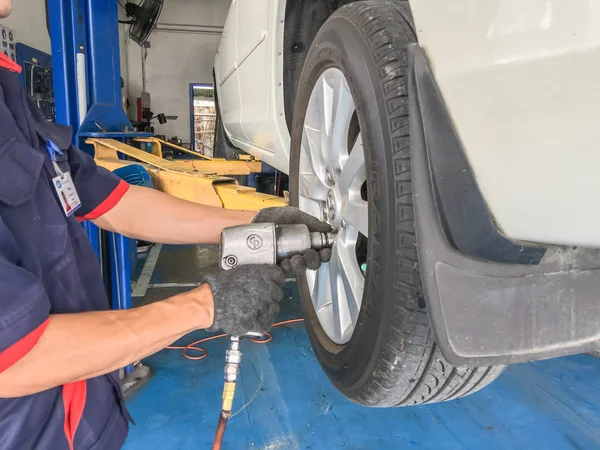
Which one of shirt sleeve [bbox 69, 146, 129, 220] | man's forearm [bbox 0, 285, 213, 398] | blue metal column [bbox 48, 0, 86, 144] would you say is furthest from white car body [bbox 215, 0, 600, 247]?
blue metal column [bbox 48, 0, 86, 144]

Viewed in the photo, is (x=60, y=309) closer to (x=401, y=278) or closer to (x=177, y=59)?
(x=401, y=278)

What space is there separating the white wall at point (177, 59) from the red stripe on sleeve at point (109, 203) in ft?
25.5

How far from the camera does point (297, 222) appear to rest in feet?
4.50

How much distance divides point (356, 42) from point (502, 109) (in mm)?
437

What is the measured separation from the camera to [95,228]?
2156 millimetres

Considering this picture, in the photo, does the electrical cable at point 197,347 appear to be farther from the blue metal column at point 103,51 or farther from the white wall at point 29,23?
the white wall at point 29,23

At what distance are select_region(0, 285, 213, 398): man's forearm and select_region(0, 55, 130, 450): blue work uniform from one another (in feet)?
0.06

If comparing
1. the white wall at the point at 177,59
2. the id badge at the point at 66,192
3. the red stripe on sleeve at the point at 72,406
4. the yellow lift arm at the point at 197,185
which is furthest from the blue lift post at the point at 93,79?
the white wall at the point at 177,59

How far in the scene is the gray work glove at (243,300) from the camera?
100cm

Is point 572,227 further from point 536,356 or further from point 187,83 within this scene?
point 187,83

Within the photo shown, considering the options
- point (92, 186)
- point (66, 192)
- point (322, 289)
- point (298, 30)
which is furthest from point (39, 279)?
point (298, 30)

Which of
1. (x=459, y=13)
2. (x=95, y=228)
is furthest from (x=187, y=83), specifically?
(x=459, y=13)

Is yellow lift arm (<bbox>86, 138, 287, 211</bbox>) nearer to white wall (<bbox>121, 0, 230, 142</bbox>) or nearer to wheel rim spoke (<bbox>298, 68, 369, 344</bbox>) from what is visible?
wheel rim spoke (<bbox>298, 68, 369, 344</bbox>)

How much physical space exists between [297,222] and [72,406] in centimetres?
71
